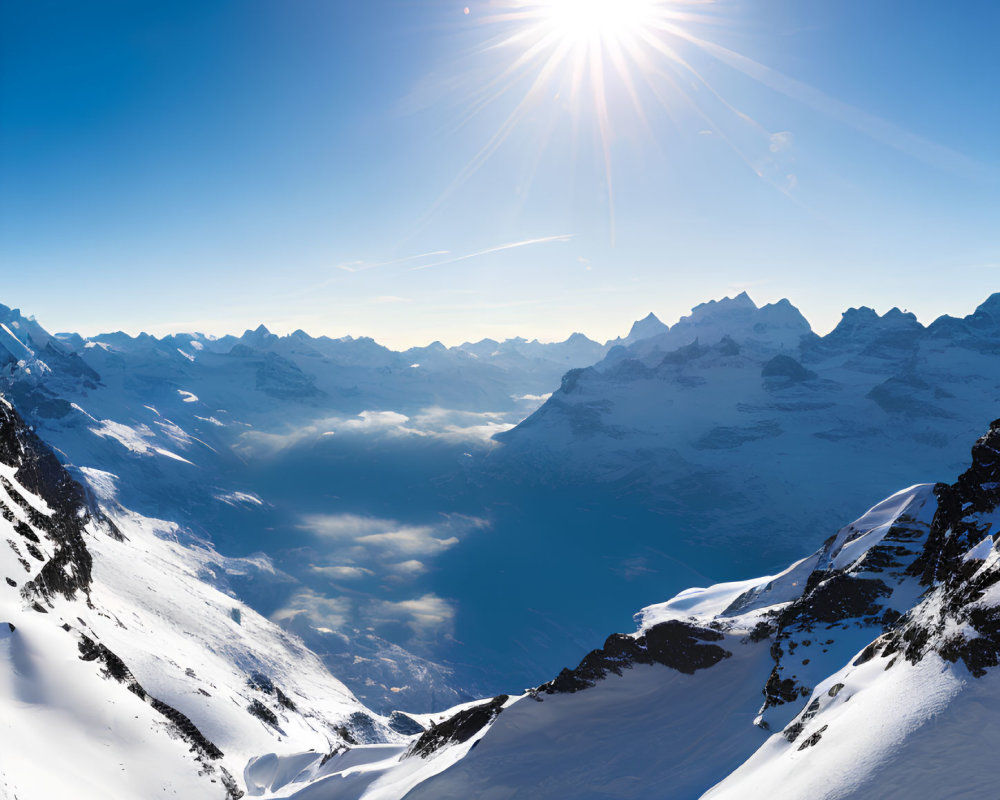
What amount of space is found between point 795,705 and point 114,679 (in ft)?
197

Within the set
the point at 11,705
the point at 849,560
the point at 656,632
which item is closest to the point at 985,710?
the point at 656,632

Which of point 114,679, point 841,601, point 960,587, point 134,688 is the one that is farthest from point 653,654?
point 134,688

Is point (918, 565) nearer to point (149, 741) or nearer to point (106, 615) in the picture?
point (149, 741)

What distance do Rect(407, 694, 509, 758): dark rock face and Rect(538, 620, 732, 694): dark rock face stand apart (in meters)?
4.94

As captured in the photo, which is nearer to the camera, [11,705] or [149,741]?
[11,705]

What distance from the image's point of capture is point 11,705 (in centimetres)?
3553

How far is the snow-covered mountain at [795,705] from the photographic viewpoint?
689 inches

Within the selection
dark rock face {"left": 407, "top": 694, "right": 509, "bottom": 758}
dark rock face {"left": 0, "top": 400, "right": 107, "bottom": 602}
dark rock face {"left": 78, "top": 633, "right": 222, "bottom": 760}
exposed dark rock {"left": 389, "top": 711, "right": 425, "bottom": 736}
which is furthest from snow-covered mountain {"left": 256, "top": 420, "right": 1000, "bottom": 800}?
exposed dark rock {"left": 389, "top": 711, "right": 425, "bottom": 736}

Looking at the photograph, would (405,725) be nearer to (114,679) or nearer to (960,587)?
(114,679)

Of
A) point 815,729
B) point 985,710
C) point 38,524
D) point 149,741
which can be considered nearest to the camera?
point 985,710

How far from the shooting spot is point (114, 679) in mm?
49281

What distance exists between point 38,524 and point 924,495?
111 meters

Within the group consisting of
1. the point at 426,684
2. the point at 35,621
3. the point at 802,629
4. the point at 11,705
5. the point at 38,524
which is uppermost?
the point at 38,524

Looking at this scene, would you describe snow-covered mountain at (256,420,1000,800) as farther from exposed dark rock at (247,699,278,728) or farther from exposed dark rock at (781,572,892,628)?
exposed dark rock at (247,699,278,728)
